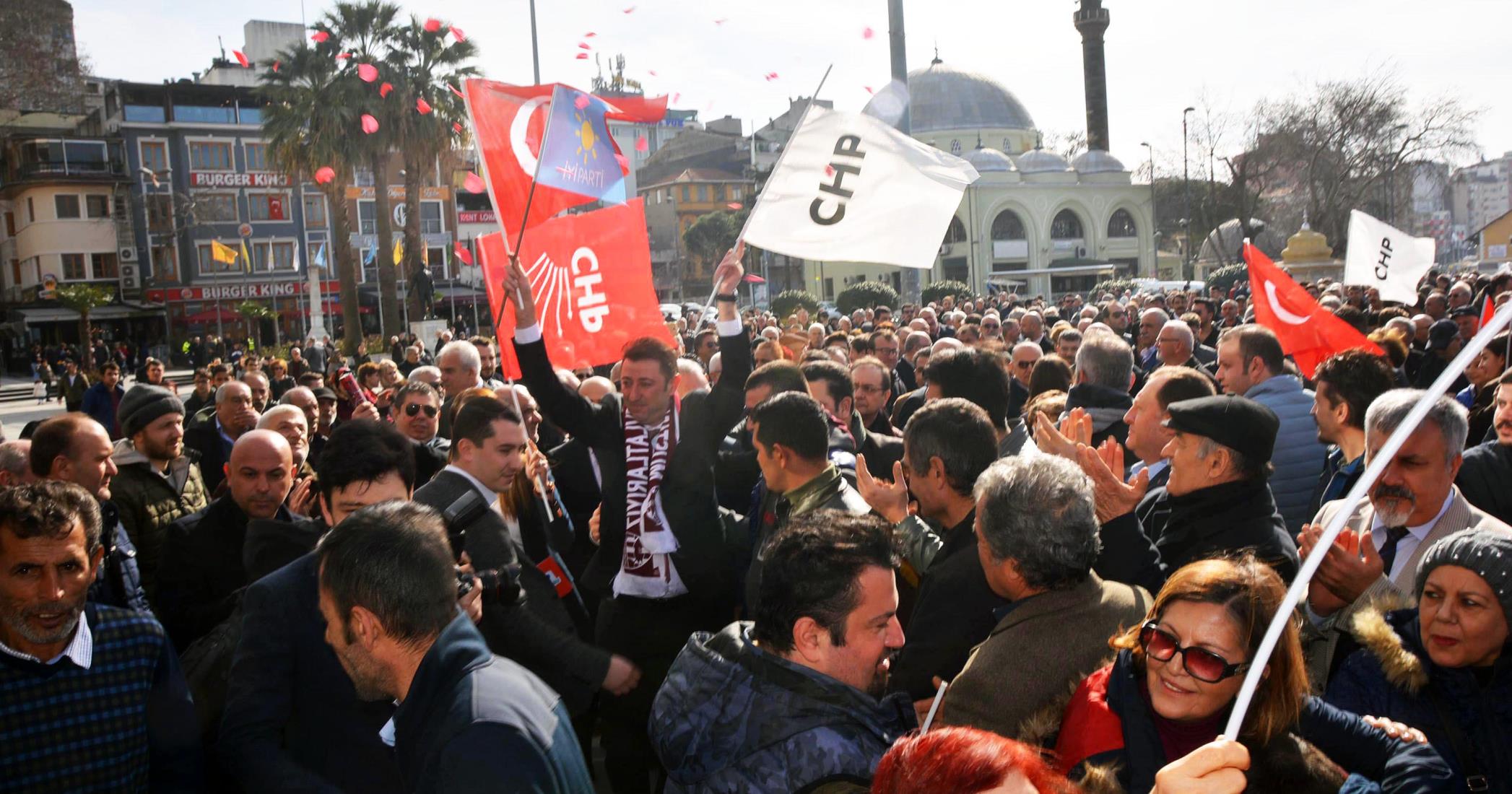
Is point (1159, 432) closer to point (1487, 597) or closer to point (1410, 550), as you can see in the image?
point (1410, 550)

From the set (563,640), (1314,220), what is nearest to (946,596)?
(563,640)

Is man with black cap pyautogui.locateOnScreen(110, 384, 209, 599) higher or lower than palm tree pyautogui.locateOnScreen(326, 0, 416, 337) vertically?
lower

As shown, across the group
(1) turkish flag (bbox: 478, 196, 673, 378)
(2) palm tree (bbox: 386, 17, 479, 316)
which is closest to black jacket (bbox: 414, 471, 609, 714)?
(1) turkish flag (bbox: 478, 196, 673, 378)

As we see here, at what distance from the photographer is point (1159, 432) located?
480 cm

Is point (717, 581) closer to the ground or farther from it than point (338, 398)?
closer to the ground

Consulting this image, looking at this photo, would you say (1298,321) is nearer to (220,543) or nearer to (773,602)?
(773,602)

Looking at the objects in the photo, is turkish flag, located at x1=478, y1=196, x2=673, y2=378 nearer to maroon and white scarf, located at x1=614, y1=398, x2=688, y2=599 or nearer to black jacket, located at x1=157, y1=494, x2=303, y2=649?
maroon and white scarf, located at x1=614, y1=398, x2=688, y2=599

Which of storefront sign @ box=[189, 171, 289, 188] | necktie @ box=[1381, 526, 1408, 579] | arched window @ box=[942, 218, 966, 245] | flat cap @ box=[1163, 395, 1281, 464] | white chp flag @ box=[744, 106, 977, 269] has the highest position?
storefront sign @ box=[189, 171, 289, 188]

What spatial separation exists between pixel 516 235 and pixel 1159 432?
3.27 metres

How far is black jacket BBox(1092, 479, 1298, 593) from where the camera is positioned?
11.0ft

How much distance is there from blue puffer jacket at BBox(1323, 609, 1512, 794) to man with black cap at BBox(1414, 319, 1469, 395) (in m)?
6.91

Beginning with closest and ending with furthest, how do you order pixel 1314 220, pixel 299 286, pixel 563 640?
pixel 563 640
pixel 1314 220
pixel 299 286

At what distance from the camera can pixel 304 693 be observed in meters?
2.84

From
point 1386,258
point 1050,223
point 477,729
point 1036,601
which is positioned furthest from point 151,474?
point 1050,223
